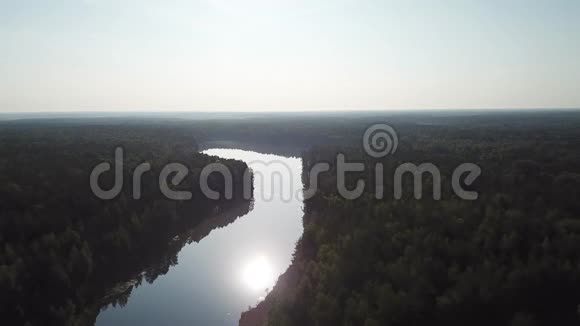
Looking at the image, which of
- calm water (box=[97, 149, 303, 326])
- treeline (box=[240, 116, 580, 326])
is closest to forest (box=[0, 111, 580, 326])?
treeline (box=[240, 116, 580, 326])

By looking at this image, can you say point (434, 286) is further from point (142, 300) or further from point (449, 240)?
point (142, 300)

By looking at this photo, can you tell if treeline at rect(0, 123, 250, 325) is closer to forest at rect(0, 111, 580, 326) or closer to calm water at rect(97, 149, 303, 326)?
forest at rect(0, 111, 580, 326)

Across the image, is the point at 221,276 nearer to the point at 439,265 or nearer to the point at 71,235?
the point at 71,235

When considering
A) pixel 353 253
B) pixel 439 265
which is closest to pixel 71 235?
pixel 353 253

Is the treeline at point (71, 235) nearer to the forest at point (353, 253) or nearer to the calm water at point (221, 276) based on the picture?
the forest at point (353, 253)

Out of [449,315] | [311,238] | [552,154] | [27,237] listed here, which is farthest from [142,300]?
[552,154]

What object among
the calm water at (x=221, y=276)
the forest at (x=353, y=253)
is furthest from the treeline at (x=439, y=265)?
the calm water at (x=221, y=276)
